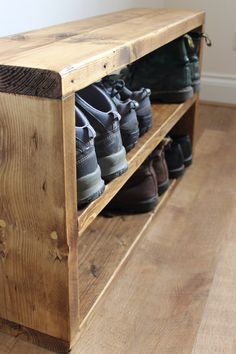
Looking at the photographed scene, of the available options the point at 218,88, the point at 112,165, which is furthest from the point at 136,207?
the point at 218,88

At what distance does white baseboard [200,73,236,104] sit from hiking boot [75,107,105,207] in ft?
5.95

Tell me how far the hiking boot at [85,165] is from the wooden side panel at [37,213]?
7cm

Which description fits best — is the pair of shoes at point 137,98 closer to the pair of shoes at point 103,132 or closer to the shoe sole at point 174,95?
the pair of shoes at point 103,132

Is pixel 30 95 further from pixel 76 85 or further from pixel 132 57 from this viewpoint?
pixel 132 57

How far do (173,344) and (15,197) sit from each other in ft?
1.47

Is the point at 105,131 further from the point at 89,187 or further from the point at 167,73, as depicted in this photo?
the point at 167,73

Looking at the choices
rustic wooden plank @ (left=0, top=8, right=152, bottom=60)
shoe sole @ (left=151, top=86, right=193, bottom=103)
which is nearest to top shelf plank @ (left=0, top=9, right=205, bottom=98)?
rustic wooden plank @ (left=0, top=8, right=152, bottom=60)

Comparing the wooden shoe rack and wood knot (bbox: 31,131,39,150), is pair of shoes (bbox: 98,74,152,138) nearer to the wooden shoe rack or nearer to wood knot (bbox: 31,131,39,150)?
the wooden shoe rack

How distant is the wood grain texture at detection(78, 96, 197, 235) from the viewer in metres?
0.88

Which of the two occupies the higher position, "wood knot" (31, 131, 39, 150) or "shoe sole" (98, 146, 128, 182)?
"wood knot" (31, 131, 39, 150)

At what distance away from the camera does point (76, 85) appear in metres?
0.72

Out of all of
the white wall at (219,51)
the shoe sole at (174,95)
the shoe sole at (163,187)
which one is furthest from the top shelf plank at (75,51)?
the white wall at (219,51)

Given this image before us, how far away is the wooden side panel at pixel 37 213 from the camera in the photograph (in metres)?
0.73

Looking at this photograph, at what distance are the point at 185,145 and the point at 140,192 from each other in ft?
1.30
